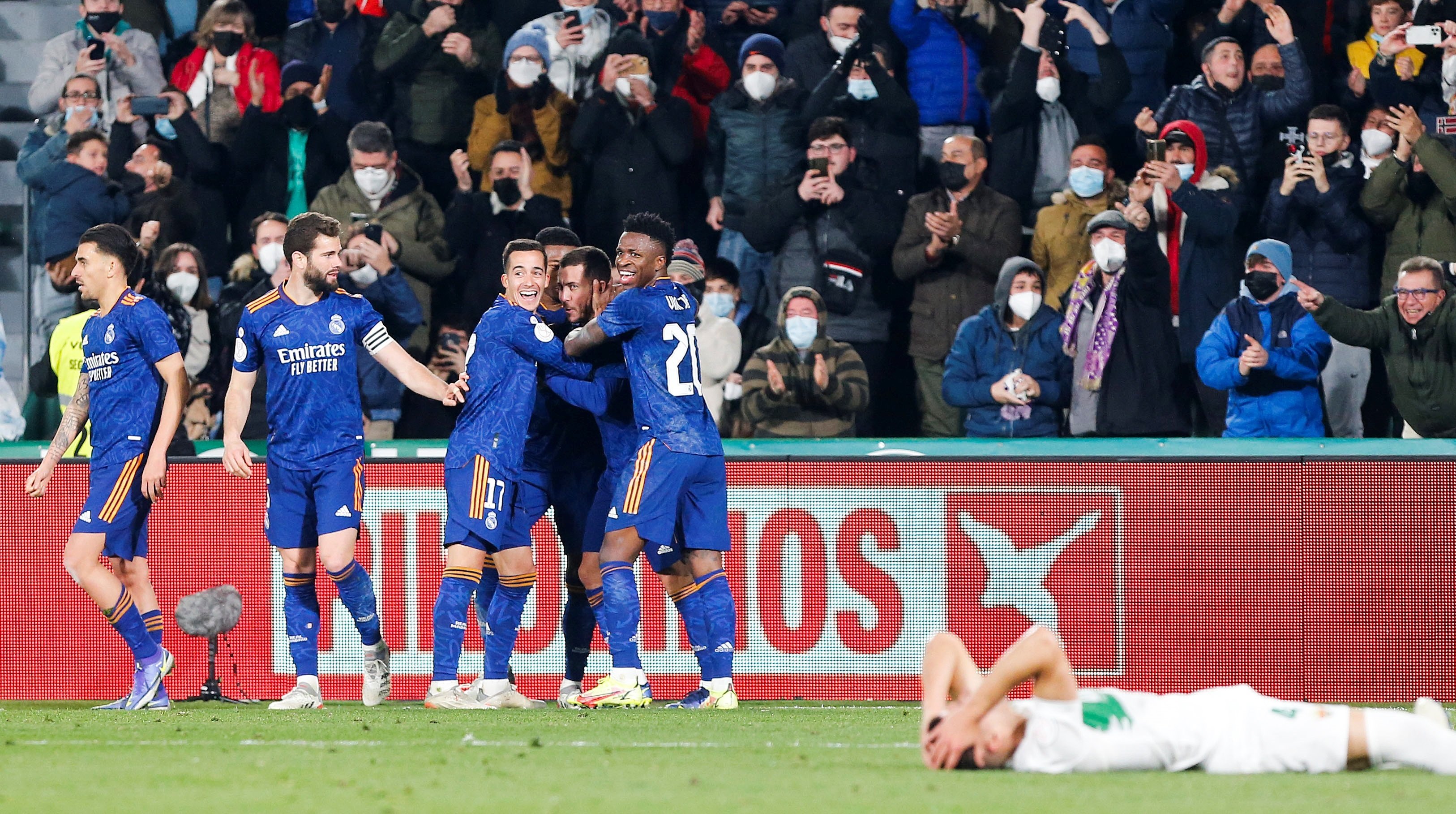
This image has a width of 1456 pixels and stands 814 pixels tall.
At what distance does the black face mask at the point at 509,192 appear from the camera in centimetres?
1195

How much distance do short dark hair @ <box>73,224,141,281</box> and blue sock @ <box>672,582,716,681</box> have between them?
10.6ft

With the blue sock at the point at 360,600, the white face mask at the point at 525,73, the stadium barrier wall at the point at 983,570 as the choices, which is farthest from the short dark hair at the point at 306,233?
the white face mask at the point at 525,73

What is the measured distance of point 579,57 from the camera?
1237 centimetres

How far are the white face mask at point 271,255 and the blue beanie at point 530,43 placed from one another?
2060mm

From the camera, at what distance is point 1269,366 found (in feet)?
34.2

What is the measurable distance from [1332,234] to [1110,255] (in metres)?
1.43

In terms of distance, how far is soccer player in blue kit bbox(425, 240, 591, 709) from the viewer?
8.38 meters

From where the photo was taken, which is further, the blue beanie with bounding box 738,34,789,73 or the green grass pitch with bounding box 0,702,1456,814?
the blue beanie with bounding box 738,34,789,73

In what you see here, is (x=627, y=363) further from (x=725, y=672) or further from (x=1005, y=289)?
(x=1005, y=289)

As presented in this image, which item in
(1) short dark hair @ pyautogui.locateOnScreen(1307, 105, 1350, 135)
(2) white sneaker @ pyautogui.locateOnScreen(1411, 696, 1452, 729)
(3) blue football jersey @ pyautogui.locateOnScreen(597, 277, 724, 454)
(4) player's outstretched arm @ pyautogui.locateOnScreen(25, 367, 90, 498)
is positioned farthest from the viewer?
(1) short dark hair @ pyautogui.locateOnScreen(1307, 105, 1350, 135)

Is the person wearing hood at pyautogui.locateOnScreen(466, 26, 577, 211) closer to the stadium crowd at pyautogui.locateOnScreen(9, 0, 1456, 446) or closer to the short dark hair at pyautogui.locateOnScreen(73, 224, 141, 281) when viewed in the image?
the stadium crowd at pyautogui.locateOnScreen(9, 0, 1456, 446)

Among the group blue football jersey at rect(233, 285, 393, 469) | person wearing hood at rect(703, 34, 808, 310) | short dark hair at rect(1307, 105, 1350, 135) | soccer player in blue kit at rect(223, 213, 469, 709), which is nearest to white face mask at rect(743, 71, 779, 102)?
person wearing hood at rect(703, 34, 808, 310)

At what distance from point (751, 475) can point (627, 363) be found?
1.71 meters

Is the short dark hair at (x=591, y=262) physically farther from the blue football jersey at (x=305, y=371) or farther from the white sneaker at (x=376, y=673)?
the white sneaker at (x=376, y=673)
